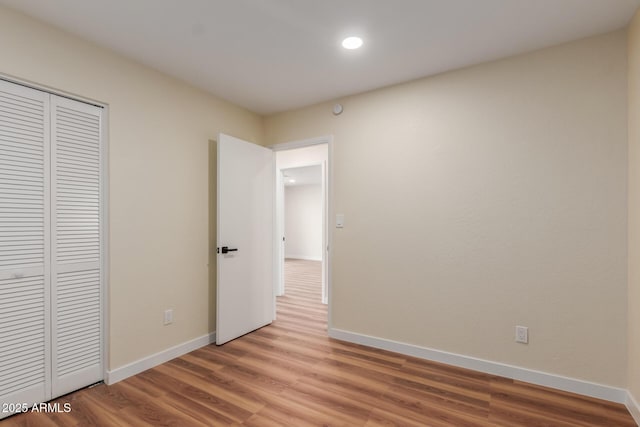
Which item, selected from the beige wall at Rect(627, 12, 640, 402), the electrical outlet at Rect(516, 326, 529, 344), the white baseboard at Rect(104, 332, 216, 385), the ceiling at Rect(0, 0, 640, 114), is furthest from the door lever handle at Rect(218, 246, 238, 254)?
the beige wall at Rect(627, 12, 640, 402)

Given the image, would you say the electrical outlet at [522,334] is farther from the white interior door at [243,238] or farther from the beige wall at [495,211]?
the white interior door at [243,238]

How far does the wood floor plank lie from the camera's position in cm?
189

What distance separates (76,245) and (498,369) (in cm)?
331

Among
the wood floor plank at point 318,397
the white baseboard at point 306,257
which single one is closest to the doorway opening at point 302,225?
the white baseboard at point 306,257

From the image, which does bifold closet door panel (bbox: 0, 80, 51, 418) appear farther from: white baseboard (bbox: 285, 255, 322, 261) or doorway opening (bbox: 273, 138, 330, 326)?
white baseboard (bbox: 285, 255, 322, 261)

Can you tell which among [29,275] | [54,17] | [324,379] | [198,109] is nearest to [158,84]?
[198,109]

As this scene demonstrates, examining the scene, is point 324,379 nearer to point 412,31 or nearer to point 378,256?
point 378,256

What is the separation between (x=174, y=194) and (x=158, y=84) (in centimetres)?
96

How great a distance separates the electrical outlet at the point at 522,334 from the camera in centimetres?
231

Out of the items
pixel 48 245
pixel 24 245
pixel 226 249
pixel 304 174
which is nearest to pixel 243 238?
pixel 226 249

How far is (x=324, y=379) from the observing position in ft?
7.79

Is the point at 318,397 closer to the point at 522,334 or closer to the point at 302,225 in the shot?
the point at 522,334

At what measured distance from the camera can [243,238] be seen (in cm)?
330

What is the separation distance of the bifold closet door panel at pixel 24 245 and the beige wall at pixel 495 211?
2.33 meters
